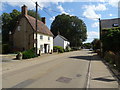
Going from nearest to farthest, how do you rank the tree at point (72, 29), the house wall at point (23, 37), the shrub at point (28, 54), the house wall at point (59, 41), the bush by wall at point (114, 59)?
the bush by wall at point (114, 59) < the shrub at point (28, 54) < the house wall at point (23, 37) < the house wall at point (59, 41) < the tree at point (72, 29)

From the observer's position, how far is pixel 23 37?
2733cm

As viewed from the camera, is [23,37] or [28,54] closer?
[28,54]

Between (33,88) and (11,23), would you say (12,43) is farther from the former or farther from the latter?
(33,88)

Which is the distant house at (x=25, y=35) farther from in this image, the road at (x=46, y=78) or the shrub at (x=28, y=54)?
the road at (x=46, y=78)

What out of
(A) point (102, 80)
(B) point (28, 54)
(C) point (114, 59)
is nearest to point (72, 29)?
(B) point (28, 54)

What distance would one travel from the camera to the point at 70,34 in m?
62.9

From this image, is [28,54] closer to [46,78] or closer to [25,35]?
[25,35]

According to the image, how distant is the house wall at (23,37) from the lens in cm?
2648

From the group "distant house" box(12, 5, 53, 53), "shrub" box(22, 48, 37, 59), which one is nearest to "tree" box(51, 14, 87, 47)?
"distant house" box(12, 5, 53, 53)

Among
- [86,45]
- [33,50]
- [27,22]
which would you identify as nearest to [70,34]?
[27,22]

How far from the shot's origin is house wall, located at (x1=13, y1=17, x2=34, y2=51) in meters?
26.5

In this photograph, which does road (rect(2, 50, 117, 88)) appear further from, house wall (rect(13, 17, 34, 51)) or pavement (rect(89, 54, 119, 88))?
house wall (rect(13, 17, 34, 51))

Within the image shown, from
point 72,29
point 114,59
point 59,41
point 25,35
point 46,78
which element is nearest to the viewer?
point 46,78

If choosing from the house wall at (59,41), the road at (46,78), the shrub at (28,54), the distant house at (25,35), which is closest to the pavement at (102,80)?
the road at (46,78)
